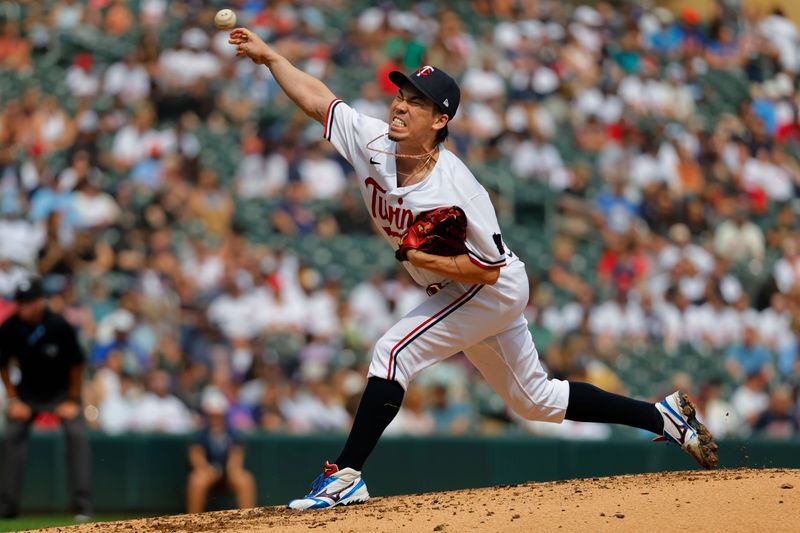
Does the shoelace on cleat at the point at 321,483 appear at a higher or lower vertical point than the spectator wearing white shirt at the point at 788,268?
higher

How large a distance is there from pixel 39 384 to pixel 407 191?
413cm

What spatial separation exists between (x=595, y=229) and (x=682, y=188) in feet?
4.92

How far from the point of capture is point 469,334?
17.7 feet

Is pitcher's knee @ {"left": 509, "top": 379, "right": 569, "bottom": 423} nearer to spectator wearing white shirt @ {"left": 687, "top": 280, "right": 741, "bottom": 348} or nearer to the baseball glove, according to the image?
the baseball glove

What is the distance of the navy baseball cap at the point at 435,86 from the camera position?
530 centimetres

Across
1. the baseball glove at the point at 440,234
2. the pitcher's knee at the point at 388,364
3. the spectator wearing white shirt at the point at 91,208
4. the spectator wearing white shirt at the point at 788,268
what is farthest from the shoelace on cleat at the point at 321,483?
the spectator wearing white shirt at the point at 788,268

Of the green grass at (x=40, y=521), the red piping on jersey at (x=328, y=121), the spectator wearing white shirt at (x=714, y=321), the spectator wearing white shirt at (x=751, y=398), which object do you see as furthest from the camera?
the spectator wearing white shirt at (x=714, y=321)

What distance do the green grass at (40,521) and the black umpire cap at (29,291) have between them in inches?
53.9

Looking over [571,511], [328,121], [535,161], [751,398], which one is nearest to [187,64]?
[535,161]

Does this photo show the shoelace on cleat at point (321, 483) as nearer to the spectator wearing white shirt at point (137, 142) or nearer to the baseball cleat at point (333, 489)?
the baseball cleat at point (333, 489)

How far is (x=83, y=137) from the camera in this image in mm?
12445

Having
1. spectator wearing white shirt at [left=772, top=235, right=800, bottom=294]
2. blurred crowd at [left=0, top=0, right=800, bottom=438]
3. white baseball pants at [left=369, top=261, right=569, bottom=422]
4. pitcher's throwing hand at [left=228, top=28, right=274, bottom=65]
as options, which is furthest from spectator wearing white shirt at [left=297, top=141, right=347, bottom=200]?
white baseball pants at [left=369, top=261, right=569, bottom=422]

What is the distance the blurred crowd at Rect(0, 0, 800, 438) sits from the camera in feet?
34.6

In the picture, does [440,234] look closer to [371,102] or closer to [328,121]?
[328,121]
